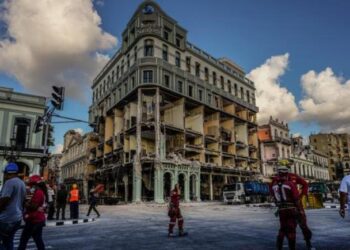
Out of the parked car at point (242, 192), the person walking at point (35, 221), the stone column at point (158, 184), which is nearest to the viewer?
the person walking at point (35, 221)

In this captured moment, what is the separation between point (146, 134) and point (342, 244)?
32.8m

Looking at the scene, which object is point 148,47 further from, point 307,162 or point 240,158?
point 307,162

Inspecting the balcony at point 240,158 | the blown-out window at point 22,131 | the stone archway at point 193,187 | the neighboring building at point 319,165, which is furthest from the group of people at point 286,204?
the neighboring building at point 319,165

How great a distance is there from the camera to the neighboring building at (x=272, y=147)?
200 feet

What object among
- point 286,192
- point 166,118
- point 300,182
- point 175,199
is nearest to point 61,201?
point 175,199

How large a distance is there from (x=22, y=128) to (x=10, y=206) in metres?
33.9

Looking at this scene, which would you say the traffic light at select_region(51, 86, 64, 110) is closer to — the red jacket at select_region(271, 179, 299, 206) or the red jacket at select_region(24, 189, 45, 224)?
the red jacket at select_region(24, 189, 45, 224)

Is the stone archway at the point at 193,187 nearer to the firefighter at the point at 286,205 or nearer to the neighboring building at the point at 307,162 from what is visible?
the firefighter at the point at 286,205

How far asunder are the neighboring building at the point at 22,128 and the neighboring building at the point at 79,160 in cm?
1158

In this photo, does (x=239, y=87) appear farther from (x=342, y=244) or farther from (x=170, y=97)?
(x=342, y=244)

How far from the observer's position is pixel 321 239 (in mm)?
8141

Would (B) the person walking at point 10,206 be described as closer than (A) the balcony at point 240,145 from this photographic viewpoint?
Yes

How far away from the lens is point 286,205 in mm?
5840

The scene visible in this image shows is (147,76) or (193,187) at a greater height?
(147,76)
